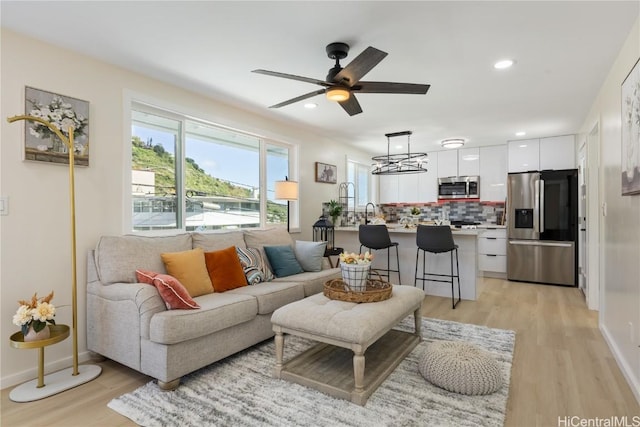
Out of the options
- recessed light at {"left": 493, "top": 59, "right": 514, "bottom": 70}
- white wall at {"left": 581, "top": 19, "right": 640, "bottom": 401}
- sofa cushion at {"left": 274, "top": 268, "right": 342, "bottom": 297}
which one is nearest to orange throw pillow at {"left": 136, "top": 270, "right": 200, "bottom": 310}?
sofa cushion at {"left": 274, "top": 268, "right": 342, "bottom": 297}

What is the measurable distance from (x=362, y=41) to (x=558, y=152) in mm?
4741

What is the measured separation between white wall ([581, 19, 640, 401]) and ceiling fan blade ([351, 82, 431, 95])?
140 cm

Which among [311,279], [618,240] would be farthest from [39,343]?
[618,240]

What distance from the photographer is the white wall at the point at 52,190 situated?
A: 2416mm

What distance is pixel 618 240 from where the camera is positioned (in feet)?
8.99

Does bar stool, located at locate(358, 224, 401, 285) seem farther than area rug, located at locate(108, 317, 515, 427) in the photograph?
Yes

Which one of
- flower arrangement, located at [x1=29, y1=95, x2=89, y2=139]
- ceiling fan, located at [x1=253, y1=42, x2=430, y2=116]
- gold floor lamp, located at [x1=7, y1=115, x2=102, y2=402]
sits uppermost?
ceiling fan, located at [x1=253, y1=42, x2=430, y2=116]

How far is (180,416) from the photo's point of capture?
2.02 meters

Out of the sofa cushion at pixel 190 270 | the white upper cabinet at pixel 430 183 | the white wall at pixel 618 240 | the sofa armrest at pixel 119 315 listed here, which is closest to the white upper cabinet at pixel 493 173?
the white upper cabinet at pixel 430 183

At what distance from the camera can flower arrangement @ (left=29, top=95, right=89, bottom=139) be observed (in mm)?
2545

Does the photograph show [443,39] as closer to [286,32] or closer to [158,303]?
[286,32]

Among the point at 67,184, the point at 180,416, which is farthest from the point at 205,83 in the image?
the point at 180,416

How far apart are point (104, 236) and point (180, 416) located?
1.58 m

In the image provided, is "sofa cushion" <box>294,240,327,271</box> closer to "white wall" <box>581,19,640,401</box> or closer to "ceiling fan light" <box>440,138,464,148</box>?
"white wall" <box>581,19,640,401</box>
